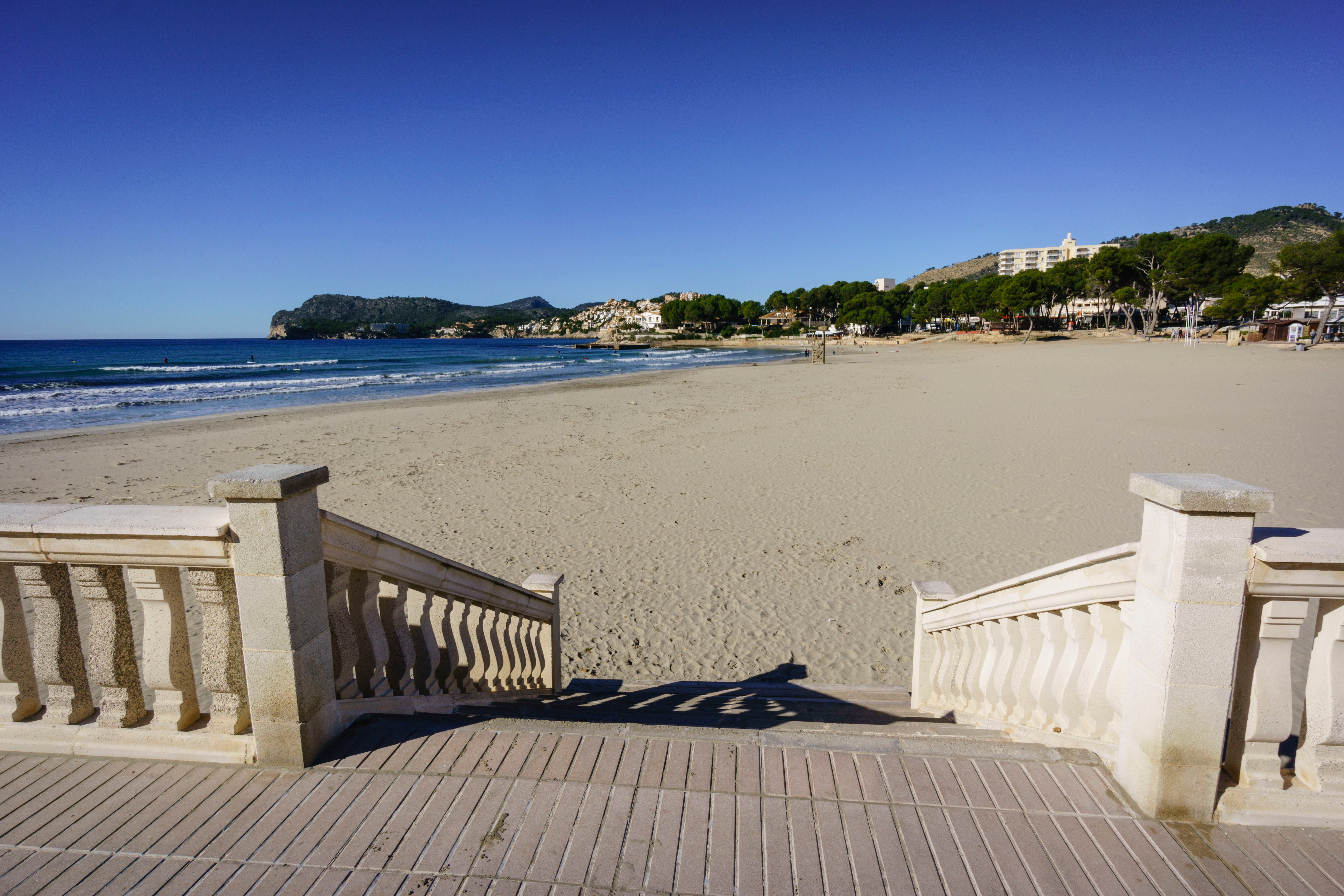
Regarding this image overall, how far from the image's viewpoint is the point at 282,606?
7.27ft

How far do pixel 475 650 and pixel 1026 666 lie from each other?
2921 millimetres

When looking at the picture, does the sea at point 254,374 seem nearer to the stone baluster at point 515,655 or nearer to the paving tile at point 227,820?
the stone baluster at point 515,655

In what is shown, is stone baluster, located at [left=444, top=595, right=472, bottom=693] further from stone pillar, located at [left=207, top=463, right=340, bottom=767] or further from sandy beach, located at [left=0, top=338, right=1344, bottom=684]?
sandy beach, located at [left=0, top=338, right=1344, bottom=684]

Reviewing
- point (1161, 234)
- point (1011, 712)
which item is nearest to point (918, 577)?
point (1011, 712)

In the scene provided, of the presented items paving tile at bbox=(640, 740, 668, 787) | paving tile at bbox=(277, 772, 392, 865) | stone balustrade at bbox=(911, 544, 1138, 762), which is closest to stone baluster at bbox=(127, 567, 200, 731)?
paving tile at bbox=(277, 772, 392, 865)

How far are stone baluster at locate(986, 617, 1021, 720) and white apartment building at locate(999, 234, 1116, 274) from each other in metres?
187

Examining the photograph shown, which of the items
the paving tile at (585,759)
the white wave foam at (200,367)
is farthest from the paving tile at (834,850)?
the white wave foam at (200,367)

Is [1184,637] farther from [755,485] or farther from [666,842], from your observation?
[755,485]

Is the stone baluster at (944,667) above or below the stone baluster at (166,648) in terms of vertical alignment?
below

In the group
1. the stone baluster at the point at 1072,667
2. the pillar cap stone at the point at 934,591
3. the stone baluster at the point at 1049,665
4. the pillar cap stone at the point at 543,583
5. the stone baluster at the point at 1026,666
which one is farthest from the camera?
the pillar cap stone at the point at 543,583

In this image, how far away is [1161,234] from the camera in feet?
183

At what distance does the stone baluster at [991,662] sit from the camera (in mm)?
3150

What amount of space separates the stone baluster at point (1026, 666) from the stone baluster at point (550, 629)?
301cm

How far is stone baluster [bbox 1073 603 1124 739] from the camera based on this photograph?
7.63ft
